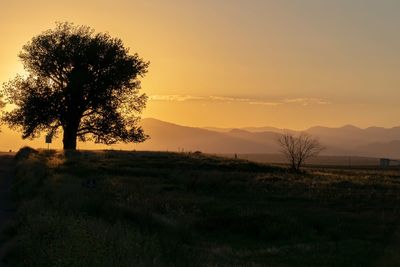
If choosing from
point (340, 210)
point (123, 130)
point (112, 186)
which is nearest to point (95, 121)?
point (123, 130)

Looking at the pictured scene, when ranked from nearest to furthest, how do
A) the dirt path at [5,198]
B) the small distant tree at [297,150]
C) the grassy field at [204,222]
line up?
the grassy field at [204,222] → the dirt path at [5,198] → the small distant tree at [297,150]

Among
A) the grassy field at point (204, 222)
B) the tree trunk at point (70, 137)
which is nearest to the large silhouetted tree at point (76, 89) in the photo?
the tree trunk at point (70, 137)

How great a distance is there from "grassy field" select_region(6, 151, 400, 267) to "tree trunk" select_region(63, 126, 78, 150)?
26.2 m

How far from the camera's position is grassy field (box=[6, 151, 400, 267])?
12758mm

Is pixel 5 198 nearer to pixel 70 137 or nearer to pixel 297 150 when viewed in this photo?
pixel 70 137

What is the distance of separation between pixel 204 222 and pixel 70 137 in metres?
44.5

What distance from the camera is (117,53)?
209 feet

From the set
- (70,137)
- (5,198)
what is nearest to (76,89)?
(70,137)

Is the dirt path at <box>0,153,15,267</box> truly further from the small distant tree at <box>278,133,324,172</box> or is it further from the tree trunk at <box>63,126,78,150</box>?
the small distant tree at <box>278,133,324,172</box>

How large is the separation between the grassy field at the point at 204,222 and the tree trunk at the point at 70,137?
26.2 metres

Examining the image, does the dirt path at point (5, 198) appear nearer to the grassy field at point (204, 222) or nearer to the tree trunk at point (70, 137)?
the grassy field at point (204, 222)

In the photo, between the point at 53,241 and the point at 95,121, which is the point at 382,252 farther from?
the point at 95,121

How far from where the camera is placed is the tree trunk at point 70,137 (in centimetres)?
6385

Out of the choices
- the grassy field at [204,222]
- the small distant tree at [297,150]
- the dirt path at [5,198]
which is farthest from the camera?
the small distant tree at [297,150]
